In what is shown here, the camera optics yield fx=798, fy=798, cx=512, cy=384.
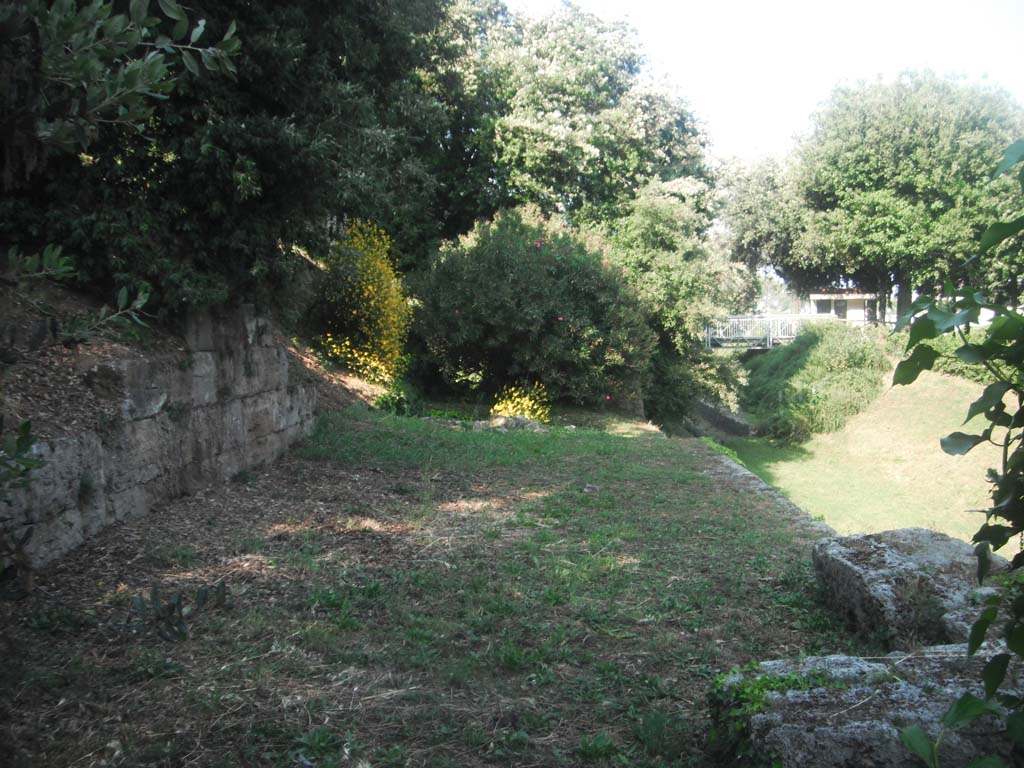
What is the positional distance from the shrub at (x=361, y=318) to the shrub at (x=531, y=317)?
1798mm

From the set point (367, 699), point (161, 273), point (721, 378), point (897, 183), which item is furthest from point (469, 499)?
point (897, 183)

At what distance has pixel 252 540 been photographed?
18.7 feet

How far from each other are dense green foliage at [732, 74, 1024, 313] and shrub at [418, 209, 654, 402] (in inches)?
500

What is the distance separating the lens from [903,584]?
4398 millimetres

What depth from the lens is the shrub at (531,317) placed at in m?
16.2

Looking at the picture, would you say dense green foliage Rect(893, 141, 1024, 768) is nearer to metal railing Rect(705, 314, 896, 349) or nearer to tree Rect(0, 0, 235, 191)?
tree Rect(0, 0, 235, 191)

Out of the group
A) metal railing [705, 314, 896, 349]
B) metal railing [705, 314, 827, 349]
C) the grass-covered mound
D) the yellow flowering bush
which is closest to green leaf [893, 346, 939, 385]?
the yellow flowering bush

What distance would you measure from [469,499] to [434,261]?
10.3 m

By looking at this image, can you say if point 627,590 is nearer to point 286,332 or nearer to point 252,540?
point 252,540

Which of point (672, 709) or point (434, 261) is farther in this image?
point (434, 261)

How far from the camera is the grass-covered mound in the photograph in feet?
75.4

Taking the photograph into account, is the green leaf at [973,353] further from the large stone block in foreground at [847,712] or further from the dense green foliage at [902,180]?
the dense green foliage at [902,180]

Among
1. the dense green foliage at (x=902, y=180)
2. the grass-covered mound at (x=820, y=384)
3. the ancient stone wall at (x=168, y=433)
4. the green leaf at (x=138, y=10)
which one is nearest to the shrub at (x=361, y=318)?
the ancient stone wall at (x=168, y=433)

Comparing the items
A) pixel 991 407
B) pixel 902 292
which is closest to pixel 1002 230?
pixel 991 407
